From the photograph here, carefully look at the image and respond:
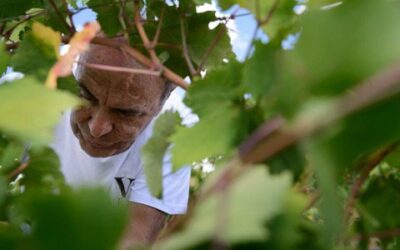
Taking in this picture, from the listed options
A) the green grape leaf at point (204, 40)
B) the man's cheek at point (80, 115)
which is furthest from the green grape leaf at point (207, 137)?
the man's cheek at point (80, 115)

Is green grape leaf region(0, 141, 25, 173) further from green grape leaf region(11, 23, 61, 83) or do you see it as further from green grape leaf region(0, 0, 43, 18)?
green grape leaf region(0, 0, 43, 18)

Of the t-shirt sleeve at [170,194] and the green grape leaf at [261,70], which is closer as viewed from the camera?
the green grape leaf at [261,70]

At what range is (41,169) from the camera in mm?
473

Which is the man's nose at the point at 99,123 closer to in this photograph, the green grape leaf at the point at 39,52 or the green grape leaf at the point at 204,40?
the green grape leaf at the point at 204,40

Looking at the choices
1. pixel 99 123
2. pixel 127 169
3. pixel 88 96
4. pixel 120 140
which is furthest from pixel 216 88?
pixel 127 169

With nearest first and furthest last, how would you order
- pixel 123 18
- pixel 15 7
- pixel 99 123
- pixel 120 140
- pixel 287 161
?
pixel 287 161 < pixel 123 18 < pixel 15 7 < pixel 99 123 < pixel 120 140

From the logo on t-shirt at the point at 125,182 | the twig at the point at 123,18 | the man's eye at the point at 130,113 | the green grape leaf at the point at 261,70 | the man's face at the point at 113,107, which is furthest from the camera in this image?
the logo on t-shirt at the point at 125,182

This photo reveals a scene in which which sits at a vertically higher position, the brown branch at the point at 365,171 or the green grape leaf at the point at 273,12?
the green grape leaf at the point at 273,12

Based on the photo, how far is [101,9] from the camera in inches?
28.0

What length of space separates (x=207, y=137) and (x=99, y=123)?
1046mm

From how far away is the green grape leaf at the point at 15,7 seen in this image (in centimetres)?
73

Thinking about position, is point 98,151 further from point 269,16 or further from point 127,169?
point 269,16

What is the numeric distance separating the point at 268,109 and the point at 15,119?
114 millimetres

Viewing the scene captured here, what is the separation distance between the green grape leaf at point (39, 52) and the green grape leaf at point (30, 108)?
0.13 meters
